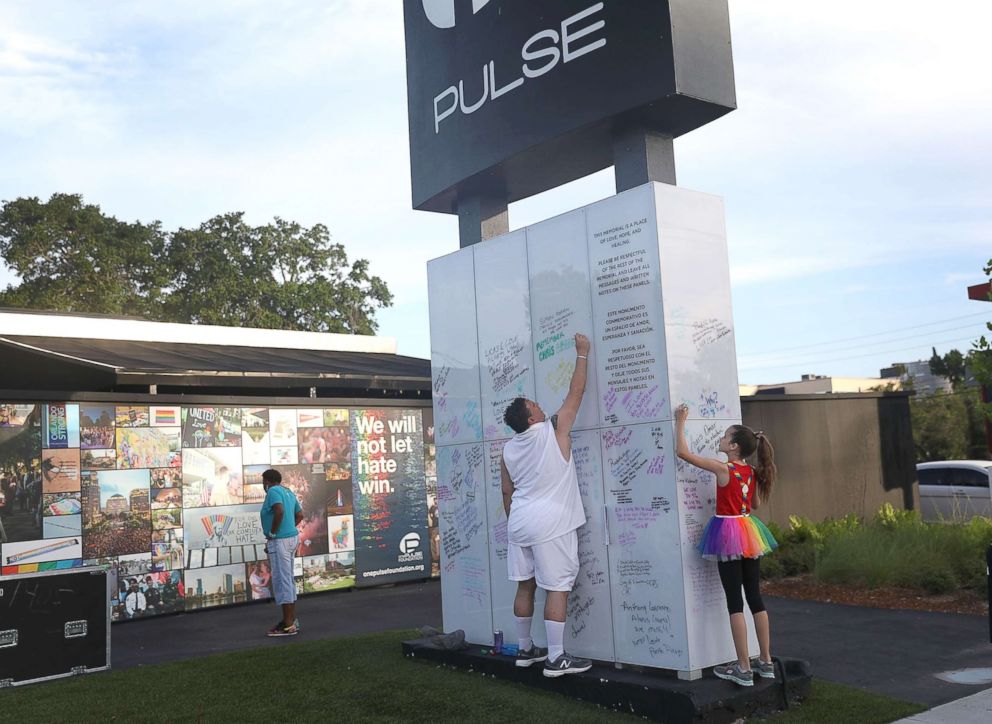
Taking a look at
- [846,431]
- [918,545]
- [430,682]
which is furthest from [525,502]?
[846,431]

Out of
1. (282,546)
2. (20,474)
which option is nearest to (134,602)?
(20,474)

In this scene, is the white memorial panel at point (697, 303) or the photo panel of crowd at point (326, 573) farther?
the photo panel of crowd at point (326, 573)

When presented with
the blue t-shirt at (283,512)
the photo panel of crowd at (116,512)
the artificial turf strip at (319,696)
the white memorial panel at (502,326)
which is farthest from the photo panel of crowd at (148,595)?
the white memorial panel at (502,326)

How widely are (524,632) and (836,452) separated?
11070 mm

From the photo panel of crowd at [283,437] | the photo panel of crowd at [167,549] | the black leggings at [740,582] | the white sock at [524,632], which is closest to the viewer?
the black leggings at [740,582]

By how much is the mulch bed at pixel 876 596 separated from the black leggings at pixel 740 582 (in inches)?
171

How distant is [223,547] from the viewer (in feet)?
39.2

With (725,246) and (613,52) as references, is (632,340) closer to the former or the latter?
(725,246)

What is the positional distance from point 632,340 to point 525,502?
1.31m

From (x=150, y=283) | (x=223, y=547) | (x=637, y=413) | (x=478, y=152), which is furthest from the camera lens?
(x=150, y=283)

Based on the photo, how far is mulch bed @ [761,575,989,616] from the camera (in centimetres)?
891

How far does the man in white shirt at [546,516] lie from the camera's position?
5.94 m

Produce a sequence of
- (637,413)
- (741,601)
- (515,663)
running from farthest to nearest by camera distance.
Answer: (515,663), (637,413), (741,601)

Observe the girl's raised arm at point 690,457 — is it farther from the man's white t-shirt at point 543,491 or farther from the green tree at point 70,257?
the green tree at point 70,257
